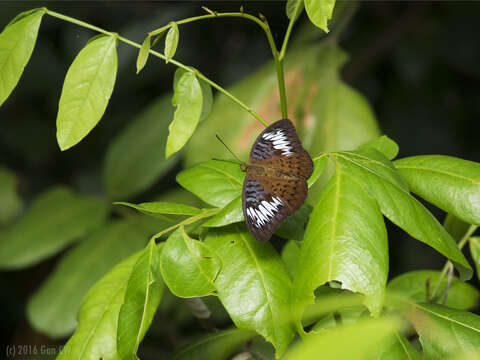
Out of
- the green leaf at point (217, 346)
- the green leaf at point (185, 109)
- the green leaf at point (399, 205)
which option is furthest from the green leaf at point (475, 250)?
the green leaf at point (185, 109)

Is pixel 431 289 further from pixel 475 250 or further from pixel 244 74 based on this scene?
pixel 244 74

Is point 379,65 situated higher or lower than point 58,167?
higher

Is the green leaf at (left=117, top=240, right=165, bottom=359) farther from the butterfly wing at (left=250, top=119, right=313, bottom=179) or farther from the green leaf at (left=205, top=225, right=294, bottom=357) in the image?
the butterfly wing at (left=250, top=119, right=313, bottom=179)

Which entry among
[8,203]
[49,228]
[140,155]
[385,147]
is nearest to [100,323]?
[385,147]

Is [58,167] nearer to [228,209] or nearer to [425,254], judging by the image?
[425,254]

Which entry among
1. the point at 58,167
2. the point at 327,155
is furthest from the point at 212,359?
the point at 58,167
